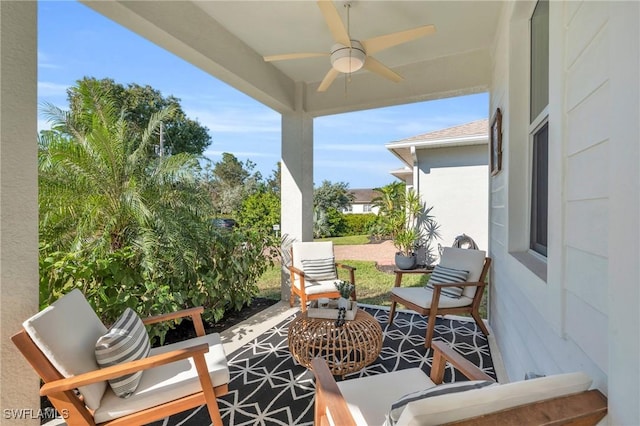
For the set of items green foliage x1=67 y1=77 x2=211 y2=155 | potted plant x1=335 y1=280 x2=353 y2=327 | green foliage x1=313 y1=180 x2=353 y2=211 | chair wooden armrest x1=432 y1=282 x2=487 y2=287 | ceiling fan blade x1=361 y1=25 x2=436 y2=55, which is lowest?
potted plant x1=335 y1=280 x2=353 y2=327

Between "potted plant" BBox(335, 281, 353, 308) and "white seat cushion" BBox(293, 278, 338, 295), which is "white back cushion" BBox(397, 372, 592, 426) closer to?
"potted plant" BBox(335, 281, 353, 308)

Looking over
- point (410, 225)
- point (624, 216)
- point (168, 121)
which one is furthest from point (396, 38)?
point (168, 121)

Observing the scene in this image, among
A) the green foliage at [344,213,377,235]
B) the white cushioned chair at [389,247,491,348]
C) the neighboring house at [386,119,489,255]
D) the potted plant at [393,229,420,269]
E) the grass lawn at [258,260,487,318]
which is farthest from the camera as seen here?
the green foliage at [344,213,377,235]

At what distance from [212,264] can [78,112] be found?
1.99m

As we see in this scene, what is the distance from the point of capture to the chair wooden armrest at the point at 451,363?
132 cm

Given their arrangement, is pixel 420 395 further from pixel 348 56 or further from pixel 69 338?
pixel 348 56

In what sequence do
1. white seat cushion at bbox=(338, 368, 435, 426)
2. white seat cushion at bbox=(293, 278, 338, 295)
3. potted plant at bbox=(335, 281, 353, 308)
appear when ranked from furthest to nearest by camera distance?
white seat cushion at bbox=(293, 278, 338, 295) < potted plant at bbox=(335, 281, 353, 308) < white seat cushion at bbox=(338, 368, 435, 426)

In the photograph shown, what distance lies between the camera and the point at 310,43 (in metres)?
3.31

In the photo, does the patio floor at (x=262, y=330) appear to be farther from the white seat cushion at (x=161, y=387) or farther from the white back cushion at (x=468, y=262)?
the white seat cushion at (x=161, y=387)

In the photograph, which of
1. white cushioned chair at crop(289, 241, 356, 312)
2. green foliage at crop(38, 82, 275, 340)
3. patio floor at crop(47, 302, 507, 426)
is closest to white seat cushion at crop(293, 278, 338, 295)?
white cushioned chair at crop(289, 241, 356, 312)

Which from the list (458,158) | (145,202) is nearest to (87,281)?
(145,202)

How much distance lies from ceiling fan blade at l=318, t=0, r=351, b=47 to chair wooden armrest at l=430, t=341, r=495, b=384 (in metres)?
2.23

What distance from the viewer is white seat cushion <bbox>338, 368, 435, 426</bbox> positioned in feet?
4.32

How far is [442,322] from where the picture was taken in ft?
11.8
